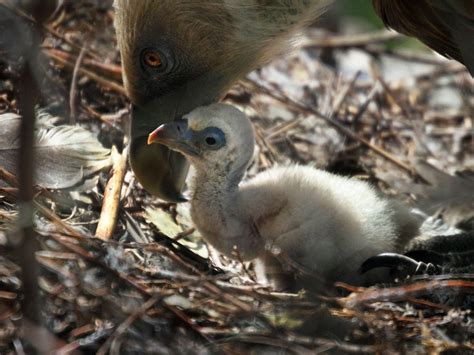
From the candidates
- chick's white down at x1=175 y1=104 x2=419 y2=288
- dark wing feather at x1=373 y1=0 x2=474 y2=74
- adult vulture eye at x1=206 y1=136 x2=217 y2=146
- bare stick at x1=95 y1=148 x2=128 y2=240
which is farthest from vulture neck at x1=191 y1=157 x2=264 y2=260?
dark wing feather at x1=373 y1=0 x2=474 y2=74

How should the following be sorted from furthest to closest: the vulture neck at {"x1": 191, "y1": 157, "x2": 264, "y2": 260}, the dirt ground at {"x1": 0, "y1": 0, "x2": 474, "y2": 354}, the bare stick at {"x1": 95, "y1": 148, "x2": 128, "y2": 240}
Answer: the vulture neck at {"x1": 191, "y1": 157, "x2": 264, "y2": 260}, the bare stick at {"x1": 95, "y1": 148, "x2": 128, "y2": 240}, the dirt ground at {"x1": 0, "y1": 0, "x2": 474, "y2": 354}

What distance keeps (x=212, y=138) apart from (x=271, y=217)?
35 cm

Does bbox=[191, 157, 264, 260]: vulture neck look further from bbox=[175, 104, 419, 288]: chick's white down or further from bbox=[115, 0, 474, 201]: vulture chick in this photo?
bbox=[115, 0, 474, 201]: vulture chick

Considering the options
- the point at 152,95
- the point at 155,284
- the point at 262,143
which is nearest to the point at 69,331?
the point at 155,284

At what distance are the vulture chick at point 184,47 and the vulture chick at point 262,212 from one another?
130 millimetres

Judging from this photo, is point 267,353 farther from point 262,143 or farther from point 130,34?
point 262,143

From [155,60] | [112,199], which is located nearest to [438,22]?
[155,60]

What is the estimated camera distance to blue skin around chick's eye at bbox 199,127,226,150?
3.14m

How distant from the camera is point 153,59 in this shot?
3266mm

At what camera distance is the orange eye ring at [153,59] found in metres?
3.27

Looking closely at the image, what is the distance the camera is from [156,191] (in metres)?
3.26

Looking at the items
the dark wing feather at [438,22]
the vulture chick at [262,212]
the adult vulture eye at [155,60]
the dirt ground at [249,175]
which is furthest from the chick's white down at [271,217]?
the dark wing feather at [438,22]

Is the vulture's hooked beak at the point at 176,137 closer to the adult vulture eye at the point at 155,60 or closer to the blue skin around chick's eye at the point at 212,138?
the blue skin around chick's eye at the point at 212,138

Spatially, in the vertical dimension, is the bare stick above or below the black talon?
above
